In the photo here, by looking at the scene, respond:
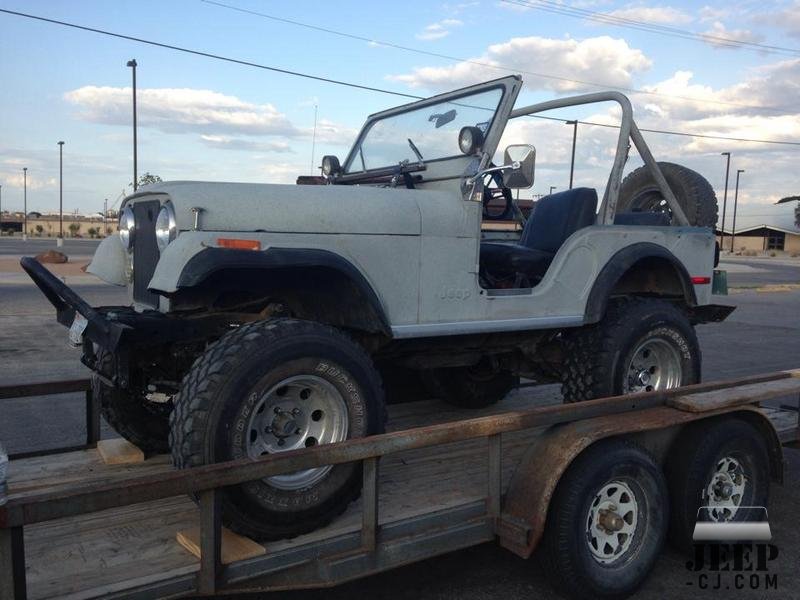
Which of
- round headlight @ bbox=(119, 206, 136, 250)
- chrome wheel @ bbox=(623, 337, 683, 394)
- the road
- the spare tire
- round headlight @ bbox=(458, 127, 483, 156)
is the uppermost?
round headlight @ bbox=(458, 127, 483, 156)

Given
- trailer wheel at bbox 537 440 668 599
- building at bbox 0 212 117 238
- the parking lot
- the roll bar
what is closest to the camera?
trailer wheel at bbox 537 440 668 599

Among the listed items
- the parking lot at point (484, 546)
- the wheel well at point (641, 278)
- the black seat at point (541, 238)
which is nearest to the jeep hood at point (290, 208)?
the black seat at point (541, 238)

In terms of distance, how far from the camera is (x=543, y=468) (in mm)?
3221

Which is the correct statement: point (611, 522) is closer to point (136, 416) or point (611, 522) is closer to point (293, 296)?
point (293, 296)

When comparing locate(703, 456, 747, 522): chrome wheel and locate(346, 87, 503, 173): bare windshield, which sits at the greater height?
locate(346, 87, 503, 173): bare windshield

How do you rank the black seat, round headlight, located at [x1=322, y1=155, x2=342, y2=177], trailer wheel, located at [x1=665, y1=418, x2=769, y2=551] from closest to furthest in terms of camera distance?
trailer wheel, located at [x1=665, y1=418, x2=769, y2=551] < the black seat < round headlight, located at [x1=322, y1=155, x2=342, y2=177]

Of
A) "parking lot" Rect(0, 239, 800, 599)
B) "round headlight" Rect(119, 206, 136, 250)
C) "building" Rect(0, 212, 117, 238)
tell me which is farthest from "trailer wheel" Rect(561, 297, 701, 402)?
"building" Rect(0, 212, 117, 238)

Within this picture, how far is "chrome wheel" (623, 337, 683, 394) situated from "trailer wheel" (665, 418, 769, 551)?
82 cm

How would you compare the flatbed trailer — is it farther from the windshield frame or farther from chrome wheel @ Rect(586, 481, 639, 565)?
the windshield frame

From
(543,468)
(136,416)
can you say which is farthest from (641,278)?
(136,416)

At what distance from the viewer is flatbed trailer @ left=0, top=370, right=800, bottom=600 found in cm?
234

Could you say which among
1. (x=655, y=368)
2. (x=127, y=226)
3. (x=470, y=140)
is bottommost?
(x=655, y=368)

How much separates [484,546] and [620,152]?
8.86 feet

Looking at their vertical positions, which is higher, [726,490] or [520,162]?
[520,162]
